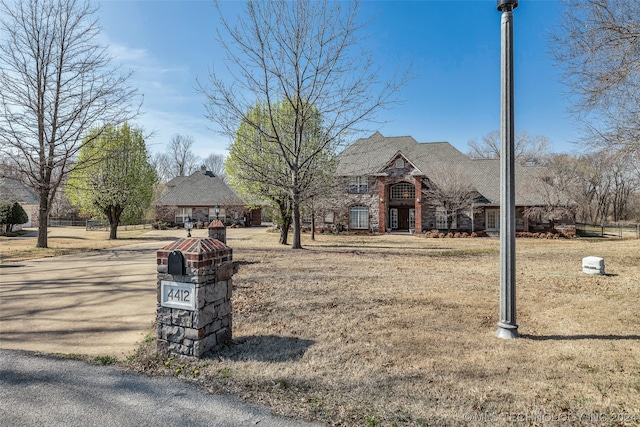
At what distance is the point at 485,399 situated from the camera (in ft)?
10.3

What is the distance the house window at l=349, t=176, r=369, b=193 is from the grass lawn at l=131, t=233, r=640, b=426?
21.0m

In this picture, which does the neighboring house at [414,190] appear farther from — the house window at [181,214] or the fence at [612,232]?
the house window at [181,214]

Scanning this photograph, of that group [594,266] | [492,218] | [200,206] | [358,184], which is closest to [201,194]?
[200,206]

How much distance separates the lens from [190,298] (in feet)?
13.2

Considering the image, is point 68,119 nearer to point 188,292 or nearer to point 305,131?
point 305,131

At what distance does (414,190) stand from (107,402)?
2730cm

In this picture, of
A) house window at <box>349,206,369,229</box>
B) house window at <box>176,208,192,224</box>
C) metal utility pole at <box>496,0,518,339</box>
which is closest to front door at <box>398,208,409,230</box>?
house window at <box>349,206,369,229</box>

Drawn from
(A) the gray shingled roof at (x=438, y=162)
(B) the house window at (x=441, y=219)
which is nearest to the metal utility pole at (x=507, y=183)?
(A) the gray shingled roof at (x=438, y=162)

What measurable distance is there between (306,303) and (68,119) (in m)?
16.4

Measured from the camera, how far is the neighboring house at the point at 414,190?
85.3 ft

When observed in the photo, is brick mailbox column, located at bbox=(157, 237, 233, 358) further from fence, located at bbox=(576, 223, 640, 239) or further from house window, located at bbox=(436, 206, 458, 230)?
fence, located at bbox=(576, 223, 640, 239)

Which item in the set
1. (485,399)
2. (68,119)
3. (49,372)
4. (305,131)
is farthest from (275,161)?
(485,399)

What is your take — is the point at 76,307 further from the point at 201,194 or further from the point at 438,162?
the point at 201,194

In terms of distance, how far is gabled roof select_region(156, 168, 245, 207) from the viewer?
3678 centimetres
